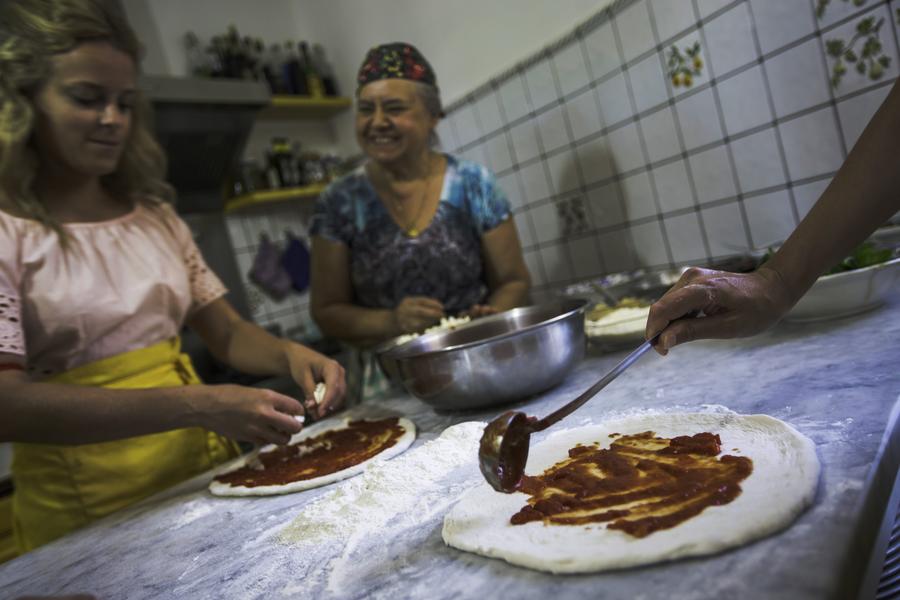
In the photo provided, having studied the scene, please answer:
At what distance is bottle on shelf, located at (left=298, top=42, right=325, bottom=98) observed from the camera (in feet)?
11.2

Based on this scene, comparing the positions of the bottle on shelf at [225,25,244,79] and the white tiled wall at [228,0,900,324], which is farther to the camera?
the bottle on shelf at [225,25,244,79]

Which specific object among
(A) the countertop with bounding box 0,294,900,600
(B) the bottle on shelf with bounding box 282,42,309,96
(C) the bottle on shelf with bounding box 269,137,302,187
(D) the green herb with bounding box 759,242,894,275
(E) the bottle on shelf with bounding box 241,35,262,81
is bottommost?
(A) the countertop with bounding box 0,294,900,600

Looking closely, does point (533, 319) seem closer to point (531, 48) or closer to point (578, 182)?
point (578, 182)

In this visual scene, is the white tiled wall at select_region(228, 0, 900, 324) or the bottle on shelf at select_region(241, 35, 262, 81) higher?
the bottle on shelf at select_region(241, 35, 262, 81)

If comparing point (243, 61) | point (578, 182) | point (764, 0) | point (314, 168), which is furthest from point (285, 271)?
point (764, 0)

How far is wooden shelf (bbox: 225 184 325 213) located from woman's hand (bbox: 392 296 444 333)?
5.85 feet

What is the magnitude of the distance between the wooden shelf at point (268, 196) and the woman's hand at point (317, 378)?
1.96 m

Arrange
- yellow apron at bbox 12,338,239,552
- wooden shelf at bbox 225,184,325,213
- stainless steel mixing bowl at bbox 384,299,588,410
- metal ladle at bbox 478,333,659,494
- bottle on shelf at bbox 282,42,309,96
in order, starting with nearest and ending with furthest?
metal ladle at bbox 478,333,659,494 < stainless steel mixing bowl at bbox 384,299,588,410 < yellow apron at bbox 12,338,239,552 < wooden shelf at bbox 225,184,325,213 < bottle on shelf at bbox 282,42,309,96

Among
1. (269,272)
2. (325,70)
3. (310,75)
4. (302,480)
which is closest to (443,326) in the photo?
(302,480)

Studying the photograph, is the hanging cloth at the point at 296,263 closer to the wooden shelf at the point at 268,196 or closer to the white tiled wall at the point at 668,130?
the wooden shelf at the point at 268,196

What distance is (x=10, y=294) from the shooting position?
1.13 metres

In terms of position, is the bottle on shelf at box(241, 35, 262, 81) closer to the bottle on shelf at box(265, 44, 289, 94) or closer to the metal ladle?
the bottle on shelf at box(265, 44, 289, 94)

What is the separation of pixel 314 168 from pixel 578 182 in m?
1.73

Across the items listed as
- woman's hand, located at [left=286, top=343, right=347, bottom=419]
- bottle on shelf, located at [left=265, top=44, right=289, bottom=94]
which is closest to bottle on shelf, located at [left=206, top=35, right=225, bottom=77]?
bottle on shelf, located at [left=265, top=44, right=289, bottom=94]
